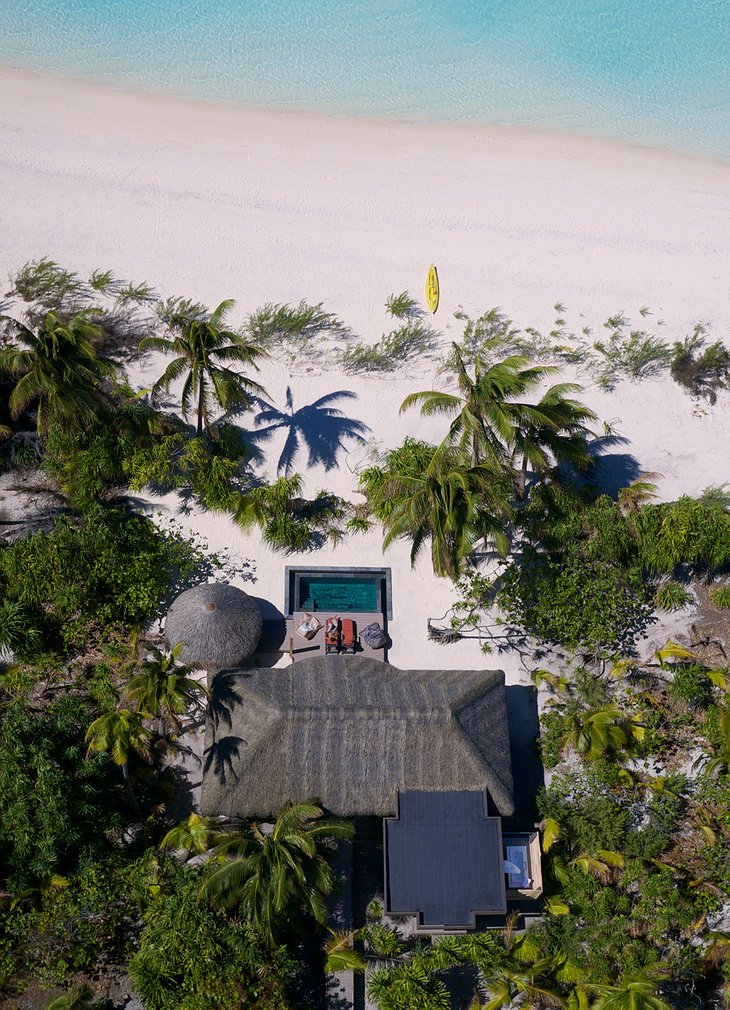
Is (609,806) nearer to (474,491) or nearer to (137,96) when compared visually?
(474,491)

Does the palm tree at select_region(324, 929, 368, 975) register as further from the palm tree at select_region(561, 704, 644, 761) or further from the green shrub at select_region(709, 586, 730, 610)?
the green shrub at select_region(709, 586, 730, 610)

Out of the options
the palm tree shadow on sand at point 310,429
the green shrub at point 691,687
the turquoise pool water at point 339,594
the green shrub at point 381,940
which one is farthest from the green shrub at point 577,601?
the green shrub at point 381,940

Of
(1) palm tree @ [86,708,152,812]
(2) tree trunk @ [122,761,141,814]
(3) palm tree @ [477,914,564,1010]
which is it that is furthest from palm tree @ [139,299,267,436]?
(3) palm tree @ [477,914,564,1010]

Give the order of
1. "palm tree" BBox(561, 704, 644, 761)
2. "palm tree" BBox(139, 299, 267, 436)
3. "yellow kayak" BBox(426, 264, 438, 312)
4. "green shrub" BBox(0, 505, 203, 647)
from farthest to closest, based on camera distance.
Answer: "yellow kayak" BBox(426, 264, 438, 312) → "palm tree" BBox(139, 299, 267, 436) → "green shrub" BBox(0, 505, 203, 647) → "palm tree" BBox(561, 704, 644, 761)

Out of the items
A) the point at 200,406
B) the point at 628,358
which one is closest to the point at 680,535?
the point at 628,358

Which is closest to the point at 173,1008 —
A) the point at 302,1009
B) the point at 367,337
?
the point at 302,1009

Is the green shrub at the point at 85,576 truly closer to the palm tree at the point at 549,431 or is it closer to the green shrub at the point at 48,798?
the green shrub at the point at 48,798
